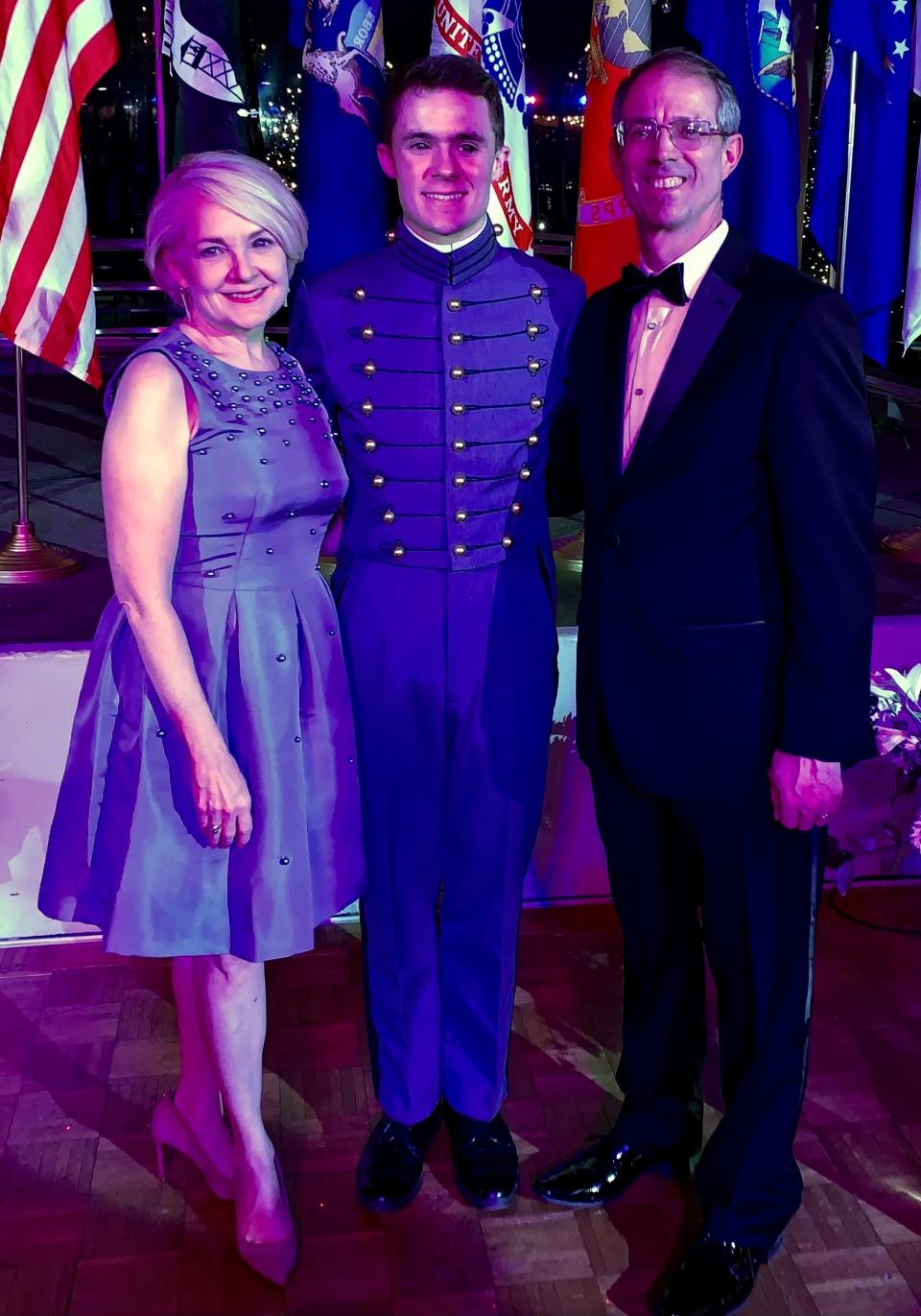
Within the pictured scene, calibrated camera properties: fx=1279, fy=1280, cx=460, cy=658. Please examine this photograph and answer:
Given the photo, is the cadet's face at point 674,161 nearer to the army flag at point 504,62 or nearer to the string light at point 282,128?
the army flag at point 504,62

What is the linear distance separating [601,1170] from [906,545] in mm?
2467

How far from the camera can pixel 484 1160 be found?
194cm

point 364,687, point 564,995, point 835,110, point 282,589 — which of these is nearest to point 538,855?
point 564,995

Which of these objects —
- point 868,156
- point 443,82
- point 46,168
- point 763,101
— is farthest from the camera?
point 868,156

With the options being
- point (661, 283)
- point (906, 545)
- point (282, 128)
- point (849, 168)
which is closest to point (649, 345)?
point (661, 283)

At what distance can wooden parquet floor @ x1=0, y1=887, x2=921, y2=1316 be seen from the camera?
175 centimetres

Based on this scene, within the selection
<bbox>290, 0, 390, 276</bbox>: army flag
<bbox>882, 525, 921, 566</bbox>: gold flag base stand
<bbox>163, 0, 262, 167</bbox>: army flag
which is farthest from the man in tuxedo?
<bbox>882, 525, 921, 566</bbox>: gold flag base stand

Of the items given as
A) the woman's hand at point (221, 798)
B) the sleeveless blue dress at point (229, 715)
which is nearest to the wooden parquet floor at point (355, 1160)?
the sleeveless blue dress at point (229, 715)

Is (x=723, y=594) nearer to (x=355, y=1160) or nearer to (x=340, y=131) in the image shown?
(x=355, y=1160)

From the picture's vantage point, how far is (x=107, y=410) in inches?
62.0

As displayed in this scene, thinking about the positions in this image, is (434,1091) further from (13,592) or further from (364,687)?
(13,592)

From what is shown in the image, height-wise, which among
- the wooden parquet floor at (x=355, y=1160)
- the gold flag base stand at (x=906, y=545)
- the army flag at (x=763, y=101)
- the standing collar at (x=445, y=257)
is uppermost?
the army flag at (x=763, y=101)

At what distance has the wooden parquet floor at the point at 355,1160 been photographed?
5.73 ft

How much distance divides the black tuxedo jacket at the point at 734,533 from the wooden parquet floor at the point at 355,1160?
70 centimetres
